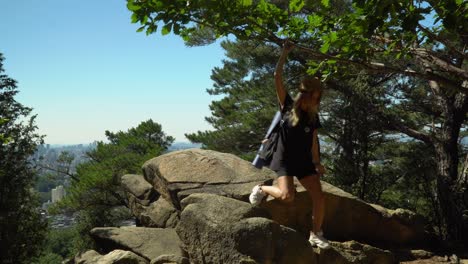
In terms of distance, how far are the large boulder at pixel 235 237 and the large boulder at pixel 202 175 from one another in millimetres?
1496

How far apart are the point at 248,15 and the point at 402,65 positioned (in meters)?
7.41

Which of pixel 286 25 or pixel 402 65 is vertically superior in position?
pixel 402 65

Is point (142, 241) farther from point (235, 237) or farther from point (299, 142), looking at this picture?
point (299, 142)

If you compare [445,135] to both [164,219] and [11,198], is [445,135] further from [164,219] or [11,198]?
[11,198]

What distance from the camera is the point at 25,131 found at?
48.4ft

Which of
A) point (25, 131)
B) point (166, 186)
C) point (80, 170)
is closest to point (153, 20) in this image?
point (166, 186)

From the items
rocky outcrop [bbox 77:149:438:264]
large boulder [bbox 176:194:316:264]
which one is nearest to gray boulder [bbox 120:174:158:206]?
rocky outcrop [bbox 77:149:438:264]

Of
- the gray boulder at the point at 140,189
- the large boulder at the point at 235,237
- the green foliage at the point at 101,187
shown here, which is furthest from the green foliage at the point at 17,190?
the large boulder at the point at 235,237

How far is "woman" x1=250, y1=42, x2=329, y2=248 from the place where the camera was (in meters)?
4.39

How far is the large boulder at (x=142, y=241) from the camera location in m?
5.76

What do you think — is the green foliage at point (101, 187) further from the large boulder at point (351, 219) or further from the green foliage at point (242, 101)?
the large boulder at point (351, 219)

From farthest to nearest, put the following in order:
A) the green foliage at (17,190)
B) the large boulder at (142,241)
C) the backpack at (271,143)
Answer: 1. the green foliage at (17,190)
2. the large boulder at (142,241)
3. the backpack at (271,143)

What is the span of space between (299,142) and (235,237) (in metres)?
1.30

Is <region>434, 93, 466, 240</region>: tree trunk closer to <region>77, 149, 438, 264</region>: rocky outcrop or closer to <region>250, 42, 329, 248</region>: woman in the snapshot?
<region>77, 149, 438, 264</region>: rocky outcrop
